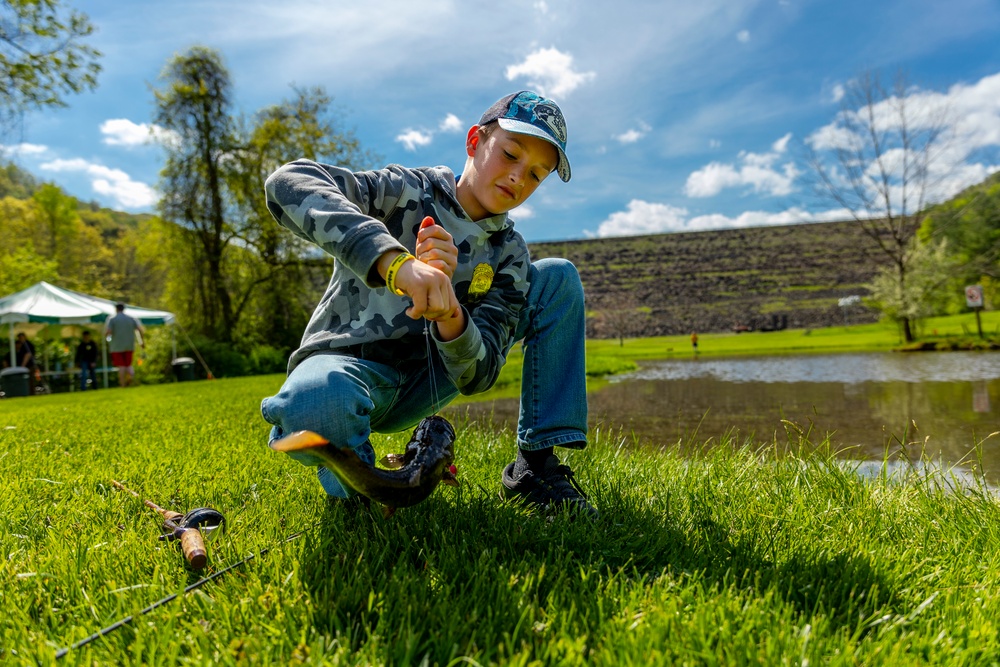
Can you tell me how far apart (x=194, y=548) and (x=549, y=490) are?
46.5 inches

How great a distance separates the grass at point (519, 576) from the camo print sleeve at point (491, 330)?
1.46 ft

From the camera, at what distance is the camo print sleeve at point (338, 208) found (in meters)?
1.58

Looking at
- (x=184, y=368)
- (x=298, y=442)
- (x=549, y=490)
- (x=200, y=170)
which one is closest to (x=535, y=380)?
(x=549, y=490)

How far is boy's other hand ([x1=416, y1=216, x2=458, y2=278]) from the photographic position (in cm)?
155

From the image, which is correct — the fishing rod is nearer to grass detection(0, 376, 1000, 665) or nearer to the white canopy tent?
grass detection(0, 376, 1000, 665)

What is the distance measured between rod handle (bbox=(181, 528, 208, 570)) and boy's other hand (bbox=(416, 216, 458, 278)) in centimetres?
96

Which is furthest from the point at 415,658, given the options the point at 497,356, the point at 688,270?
the point at 688,270

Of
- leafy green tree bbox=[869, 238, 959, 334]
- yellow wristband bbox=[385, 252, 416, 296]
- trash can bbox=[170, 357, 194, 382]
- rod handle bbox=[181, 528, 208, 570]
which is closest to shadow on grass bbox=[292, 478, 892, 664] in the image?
rod handle bbox=[181, 528, 208, 570]

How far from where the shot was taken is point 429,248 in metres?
1.57

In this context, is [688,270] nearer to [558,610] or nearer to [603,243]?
[603,243]

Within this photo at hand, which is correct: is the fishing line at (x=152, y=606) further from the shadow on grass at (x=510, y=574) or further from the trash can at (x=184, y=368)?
the trash can at (x=184, y=368)

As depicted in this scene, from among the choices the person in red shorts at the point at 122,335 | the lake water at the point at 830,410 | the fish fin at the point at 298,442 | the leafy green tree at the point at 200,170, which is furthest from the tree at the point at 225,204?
the fish fin at the point at 298,442

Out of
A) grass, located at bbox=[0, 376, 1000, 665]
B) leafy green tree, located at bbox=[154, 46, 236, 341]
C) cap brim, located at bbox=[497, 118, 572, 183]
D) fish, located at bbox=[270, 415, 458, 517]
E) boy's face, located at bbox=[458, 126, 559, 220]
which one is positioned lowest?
grass, located at bbox=[0, 376, 1000, 665]

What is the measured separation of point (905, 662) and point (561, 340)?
1.53 m
